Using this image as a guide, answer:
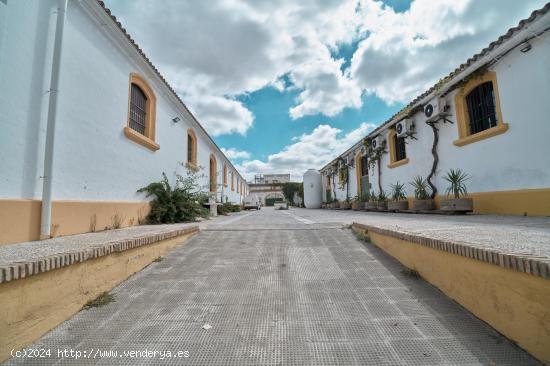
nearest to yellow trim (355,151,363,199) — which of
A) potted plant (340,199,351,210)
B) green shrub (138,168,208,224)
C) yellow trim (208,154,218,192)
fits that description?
potted plant (340,199,351,210)

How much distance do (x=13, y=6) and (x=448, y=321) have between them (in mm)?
6150

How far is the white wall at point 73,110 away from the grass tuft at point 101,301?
1.97 m

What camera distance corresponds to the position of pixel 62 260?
211cm

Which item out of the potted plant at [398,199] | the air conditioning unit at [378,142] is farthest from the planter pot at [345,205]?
the potted plant at [398,199]

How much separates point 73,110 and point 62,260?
309 centimetres

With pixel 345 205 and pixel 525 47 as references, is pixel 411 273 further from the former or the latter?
pixel 345 205

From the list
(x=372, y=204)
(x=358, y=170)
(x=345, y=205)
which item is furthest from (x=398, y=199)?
(x=345, y=205)

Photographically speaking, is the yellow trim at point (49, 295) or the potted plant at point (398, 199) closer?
the yellow trim at point (49, 295)

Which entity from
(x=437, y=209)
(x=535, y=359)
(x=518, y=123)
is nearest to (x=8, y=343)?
(x=535, y=359)

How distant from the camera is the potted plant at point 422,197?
852cm

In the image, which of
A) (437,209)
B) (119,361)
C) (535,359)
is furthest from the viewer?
(437,209)

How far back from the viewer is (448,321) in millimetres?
2004

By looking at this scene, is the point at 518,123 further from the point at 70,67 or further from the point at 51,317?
the point at 70,67

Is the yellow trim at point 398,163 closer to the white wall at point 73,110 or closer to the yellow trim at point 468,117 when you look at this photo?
the yellow trim at point 468,117
